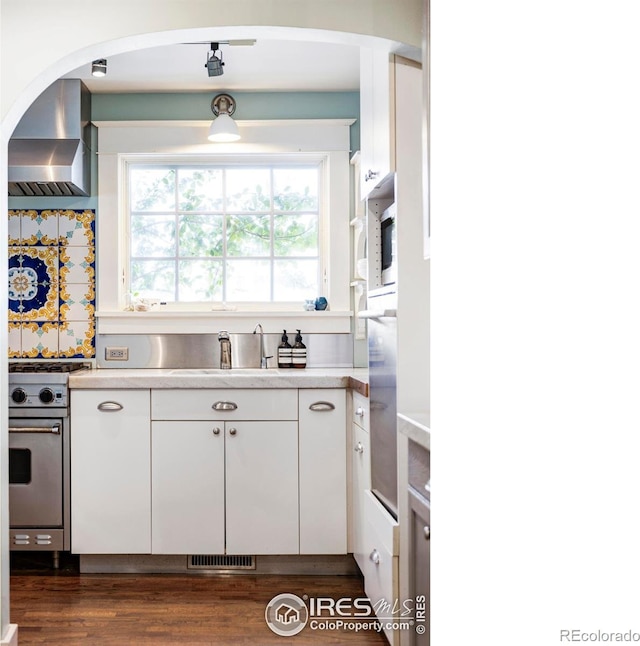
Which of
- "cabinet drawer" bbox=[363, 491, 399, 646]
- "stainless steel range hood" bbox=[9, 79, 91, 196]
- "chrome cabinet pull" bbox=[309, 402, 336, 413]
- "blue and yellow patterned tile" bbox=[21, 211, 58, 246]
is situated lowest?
"cabinet drawer" bbox=[363, 491, 399, 646]

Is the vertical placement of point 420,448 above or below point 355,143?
below

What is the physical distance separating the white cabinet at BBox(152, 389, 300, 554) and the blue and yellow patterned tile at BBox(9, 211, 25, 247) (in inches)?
50.0

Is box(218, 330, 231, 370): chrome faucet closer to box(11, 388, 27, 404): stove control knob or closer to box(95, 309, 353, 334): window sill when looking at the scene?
box(95, 309, 353, 334): window sill

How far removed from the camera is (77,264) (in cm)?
349

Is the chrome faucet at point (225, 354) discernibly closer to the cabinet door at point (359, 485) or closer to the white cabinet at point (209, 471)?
the white cabinet at point (209, 471)

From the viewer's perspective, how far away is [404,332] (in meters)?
1.93

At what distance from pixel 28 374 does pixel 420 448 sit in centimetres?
206

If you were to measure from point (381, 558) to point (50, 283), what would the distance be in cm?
235

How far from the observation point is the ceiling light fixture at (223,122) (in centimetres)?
330

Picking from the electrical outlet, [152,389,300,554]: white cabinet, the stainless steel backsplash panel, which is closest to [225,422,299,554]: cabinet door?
[152,389,300,554]: white cabinet

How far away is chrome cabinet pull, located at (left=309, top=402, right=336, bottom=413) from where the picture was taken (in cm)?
292
